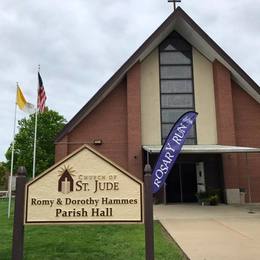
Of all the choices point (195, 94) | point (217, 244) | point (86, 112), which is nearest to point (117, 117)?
point (86, 112)

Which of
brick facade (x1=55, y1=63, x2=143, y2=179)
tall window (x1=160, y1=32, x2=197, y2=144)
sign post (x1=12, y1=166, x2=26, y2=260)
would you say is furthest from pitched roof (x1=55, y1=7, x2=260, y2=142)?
sign post (x1=12, y1=166, x2=26, y2=260)

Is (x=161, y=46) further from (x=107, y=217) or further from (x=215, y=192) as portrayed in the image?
(x=107, y=217)

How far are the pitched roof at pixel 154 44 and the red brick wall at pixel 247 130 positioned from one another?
2.13 ft

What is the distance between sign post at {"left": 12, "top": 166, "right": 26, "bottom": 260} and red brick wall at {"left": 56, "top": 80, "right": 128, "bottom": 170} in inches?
587

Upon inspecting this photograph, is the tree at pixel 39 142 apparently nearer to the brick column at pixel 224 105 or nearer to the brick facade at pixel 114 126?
the brick facade at pixel 114 126

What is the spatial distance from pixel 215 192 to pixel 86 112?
26.8 feet

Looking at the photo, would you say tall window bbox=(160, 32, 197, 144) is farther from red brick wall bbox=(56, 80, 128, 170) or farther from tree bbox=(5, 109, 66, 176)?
tree bbox=(5, 109, 66, 176)

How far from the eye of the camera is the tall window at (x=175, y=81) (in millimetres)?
21281

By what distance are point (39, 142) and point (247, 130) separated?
91.3ft

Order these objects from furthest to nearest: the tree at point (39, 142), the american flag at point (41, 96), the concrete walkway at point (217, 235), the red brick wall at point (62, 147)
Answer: the tree at point (39, 142)
the red brick wall at point (62, 147)
the american flag at point (41, 96)
the concrete walkway at point (217, 235)

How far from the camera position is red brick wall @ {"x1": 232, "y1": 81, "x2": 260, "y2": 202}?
20297 millimetres

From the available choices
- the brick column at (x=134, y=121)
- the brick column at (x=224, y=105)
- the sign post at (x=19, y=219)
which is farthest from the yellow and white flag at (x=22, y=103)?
the sign post at (x=19, y=219)

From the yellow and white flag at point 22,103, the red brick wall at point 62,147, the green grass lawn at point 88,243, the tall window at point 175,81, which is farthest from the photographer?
the tall window at point 175,81

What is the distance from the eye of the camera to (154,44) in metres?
21.2
